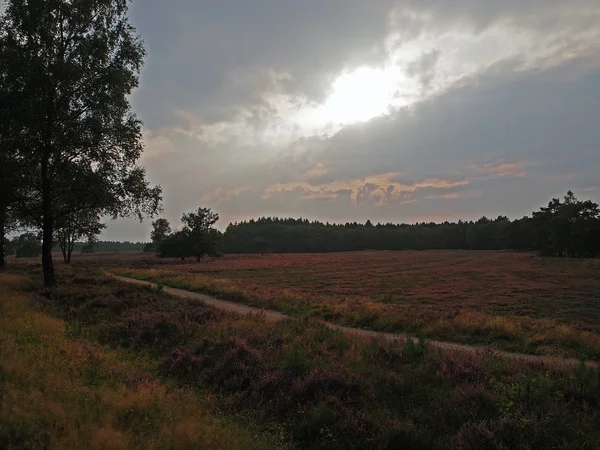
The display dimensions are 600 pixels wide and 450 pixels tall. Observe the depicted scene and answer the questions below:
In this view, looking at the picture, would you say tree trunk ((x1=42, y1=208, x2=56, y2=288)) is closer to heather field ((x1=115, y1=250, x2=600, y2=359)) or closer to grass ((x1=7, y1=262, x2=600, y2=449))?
heather field ((x1=115, y1=250, x2=600, y2=359))

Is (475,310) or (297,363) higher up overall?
(297,363)

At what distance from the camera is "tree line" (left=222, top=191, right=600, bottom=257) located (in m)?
90.7

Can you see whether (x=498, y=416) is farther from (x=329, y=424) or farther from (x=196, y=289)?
(x=196, y=289)

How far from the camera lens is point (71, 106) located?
70.9 feet

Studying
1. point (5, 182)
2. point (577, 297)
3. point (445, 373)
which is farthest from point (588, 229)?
point (5, 182)

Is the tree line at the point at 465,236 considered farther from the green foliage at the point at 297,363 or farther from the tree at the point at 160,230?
the green foliage at the point at 297,363

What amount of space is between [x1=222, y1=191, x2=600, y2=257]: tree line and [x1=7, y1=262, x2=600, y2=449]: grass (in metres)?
100

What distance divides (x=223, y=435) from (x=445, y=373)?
531 cm

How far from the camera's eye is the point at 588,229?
87625 mm

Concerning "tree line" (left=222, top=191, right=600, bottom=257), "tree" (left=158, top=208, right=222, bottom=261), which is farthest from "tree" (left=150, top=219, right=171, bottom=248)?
"tree line" (left=222, top=191, right=600, bottom=257)

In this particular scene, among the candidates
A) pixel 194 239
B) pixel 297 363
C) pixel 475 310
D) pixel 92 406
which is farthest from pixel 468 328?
pixel 194 239

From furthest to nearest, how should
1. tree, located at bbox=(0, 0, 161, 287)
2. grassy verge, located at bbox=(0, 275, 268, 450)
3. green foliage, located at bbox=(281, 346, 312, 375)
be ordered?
tree, located at bbox=(0, 0, 161, 287), green foliage, located at bbox=(281, 346, 312, 375), grassy verge, located at bbox=(0, 275, 268, 450)

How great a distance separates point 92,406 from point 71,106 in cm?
1944

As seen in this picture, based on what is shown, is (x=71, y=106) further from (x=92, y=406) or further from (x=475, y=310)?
(x=475, y=310)
